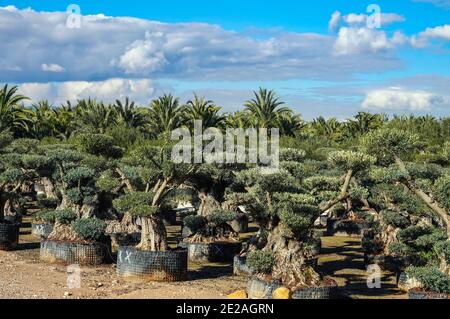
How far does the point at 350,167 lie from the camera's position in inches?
552

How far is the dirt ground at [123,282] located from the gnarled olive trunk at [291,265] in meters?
1.61

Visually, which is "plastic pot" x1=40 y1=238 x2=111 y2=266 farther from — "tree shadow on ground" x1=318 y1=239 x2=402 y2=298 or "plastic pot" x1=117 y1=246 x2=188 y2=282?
"tree shadow on ground" x1=318 y1=239 x2=402 y2=298

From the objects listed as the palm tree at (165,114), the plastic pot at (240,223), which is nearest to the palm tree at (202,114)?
the palm tree at (165,114)

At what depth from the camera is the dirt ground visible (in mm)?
14359

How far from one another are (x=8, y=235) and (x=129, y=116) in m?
41.2

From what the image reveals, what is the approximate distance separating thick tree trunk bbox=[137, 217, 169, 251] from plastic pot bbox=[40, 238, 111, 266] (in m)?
2.09

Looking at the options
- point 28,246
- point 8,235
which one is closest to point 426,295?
point 8,235

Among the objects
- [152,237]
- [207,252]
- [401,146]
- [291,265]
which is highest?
[401,146]

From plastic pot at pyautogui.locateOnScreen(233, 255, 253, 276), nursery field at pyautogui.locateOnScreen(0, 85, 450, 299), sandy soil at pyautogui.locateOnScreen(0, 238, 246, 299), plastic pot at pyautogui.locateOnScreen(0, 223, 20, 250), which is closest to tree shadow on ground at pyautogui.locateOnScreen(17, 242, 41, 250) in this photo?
nursery field at pyautogui.locateOnScreen(0, 85, 450, 299)

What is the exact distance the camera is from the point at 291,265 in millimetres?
14250

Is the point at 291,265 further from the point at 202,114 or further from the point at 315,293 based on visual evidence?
the point at 202,114

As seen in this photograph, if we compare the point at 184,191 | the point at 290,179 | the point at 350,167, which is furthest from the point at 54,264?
the point at 184,191
